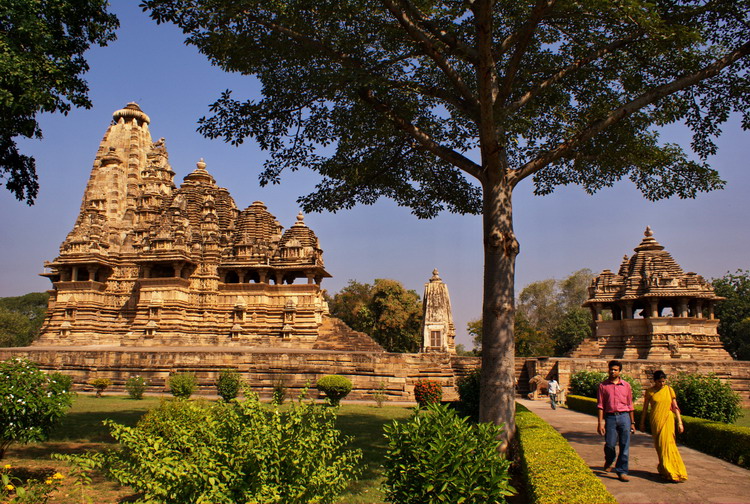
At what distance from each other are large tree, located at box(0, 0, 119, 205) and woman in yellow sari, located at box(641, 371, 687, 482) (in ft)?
32.0

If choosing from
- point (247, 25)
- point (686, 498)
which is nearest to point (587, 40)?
point (247, 25)

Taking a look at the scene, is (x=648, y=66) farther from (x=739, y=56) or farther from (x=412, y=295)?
(x=412, y=295)

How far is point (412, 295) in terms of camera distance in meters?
46.4

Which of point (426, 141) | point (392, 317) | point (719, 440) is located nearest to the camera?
point (719, 440)

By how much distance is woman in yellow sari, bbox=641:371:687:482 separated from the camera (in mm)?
6633

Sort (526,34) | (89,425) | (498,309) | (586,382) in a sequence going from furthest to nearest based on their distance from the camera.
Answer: (586,382) < (89,425) < (498,309) < (526,34)

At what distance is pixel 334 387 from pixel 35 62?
11.7m

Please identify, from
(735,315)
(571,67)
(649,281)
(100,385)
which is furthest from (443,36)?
(735,315)

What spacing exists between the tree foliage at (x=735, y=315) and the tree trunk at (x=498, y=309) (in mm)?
40660

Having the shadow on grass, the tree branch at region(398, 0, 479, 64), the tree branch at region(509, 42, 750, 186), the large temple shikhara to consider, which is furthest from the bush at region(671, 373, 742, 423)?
the large temple shikhara

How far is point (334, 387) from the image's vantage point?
54.4 feet

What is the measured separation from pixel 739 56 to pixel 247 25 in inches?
323

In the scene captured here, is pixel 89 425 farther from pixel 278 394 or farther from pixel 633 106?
pixel 633 106

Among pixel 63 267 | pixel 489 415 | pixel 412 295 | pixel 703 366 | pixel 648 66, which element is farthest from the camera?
pixel 412 295
